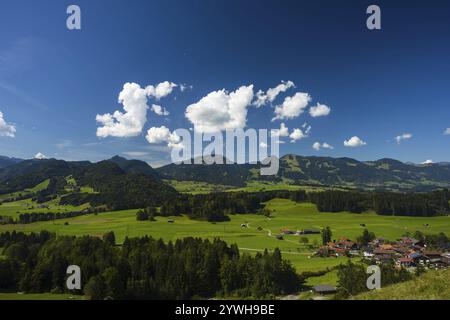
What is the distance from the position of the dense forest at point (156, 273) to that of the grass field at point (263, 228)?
17.4 metres

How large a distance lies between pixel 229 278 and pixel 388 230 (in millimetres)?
101758

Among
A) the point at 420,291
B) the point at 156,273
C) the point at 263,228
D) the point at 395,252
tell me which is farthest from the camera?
the point at 263,228

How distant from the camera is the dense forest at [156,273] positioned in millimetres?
61469

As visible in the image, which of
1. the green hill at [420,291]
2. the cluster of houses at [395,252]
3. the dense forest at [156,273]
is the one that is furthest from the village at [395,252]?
the green hill at [420,291]

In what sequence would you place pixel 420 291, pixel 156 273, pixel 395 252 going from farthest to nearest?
pixel 395 252 → pixel 156 273 → pixel 420 291

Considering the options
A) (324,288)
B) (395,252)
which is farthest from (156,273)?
(395,252)

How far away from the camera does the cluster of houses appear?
89688 mm

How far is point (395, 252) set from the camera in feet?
322

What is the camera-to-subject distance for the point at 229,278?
223 ft

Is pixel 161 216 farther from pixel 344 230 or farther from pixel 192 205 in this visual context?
pixel 344 230

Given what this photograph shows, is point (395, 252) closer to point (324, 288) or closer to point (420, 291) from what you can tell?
point (324, 288)

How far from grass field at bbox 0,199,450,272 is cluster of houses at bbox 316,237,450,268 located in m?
8.18

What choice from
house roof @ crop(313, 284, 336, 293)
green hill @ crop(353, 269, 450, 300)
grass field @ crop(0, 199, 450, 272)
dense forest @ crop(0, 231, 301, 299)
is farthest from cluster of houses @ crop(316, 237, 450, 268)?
green hill @ crop(353, 269, 450, 300)

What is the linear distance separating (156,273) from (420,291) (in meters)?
58.1
